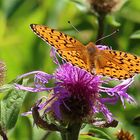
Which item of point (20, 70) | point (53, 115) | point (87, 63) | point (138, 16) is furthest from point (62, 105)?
point (138, 16)

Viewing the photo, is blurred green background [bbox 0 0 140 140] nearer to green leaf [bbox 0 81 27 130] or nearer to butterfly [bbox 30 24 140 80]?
green leaf [bbox 0 81 27 130]

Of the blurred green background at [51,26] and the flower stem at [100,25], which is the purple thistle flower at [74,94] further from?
the flower stem at [100,25]

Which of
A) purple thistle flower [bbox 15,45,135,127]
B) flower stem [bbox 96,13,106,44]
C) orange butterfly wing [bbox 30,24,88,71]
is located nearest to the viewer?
orange butterfly wing [bbox 30,24,88,71]

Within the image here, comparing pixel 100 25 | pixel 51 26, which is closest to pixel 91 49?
pixel 100 25

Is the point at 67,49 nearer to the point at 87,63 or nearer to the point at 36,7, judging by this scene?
the point at 87,63

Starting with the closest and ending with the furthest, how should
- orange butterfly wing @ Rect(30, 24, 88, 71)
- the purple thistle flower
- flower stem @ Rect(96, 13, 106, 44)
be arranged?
1. orange butterfly wing @ Rect(30, 24, 88, 71)
2. the purple thistle flower
3. flower stem @ Rect(96, 13, 106, 44)

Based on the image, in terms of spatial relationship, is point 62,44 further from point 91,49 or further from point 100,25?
point 100,25

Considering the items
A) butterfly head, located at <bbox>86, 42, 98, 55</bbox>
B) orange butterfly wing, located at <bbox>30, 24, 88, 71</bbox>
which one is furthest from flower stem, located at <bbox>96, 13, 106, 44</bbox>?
orange butterfly wing, located at <bbox>30, 24, 88, 71</bbox>

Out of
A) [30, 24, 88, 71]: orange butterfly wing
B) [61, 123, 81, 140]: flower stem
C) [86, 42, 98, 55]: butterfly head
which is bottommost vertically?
[61, 123, 81, 140]: flower stem
